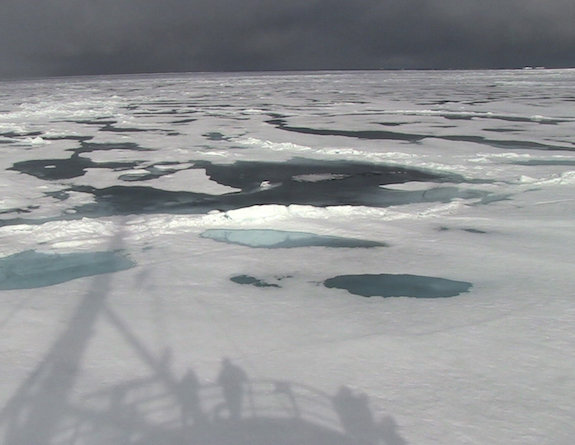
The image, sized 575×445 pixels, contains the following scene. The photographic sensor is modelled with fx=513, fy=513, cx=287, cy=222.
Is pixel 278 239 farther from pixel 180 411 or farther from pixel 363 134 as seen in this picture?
pixel 363 134

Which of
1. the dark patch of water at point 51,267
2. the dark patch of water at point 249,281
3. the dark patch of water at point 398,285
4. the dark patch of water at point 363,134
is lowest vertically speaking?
the dark patch of water at point 51,267

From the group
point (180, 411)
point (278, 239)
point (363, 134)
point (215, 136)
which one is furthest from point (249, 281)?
point (363, 134)

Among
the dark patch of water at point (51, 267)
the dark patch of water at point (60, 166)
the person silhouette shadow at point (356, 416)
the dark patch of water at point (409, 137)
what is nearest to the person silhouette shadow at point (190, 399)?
the person silhouette shadow at point (356, 416)

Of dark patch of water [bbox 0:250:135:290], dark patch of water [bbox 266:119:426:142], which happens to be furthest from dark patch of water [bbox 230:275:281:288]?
dark patch of water [bbox 266:119:426:142]

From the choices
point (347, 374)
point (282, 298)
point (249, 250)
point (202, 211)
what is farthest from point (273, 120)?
point (347, 374)

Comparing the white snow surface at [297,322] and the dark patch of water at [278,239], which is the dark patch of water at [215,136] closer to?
the white snow surface at [297,322]

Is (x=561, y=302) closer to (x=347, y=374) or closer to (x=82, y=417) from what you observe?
(x=347, y=374)
